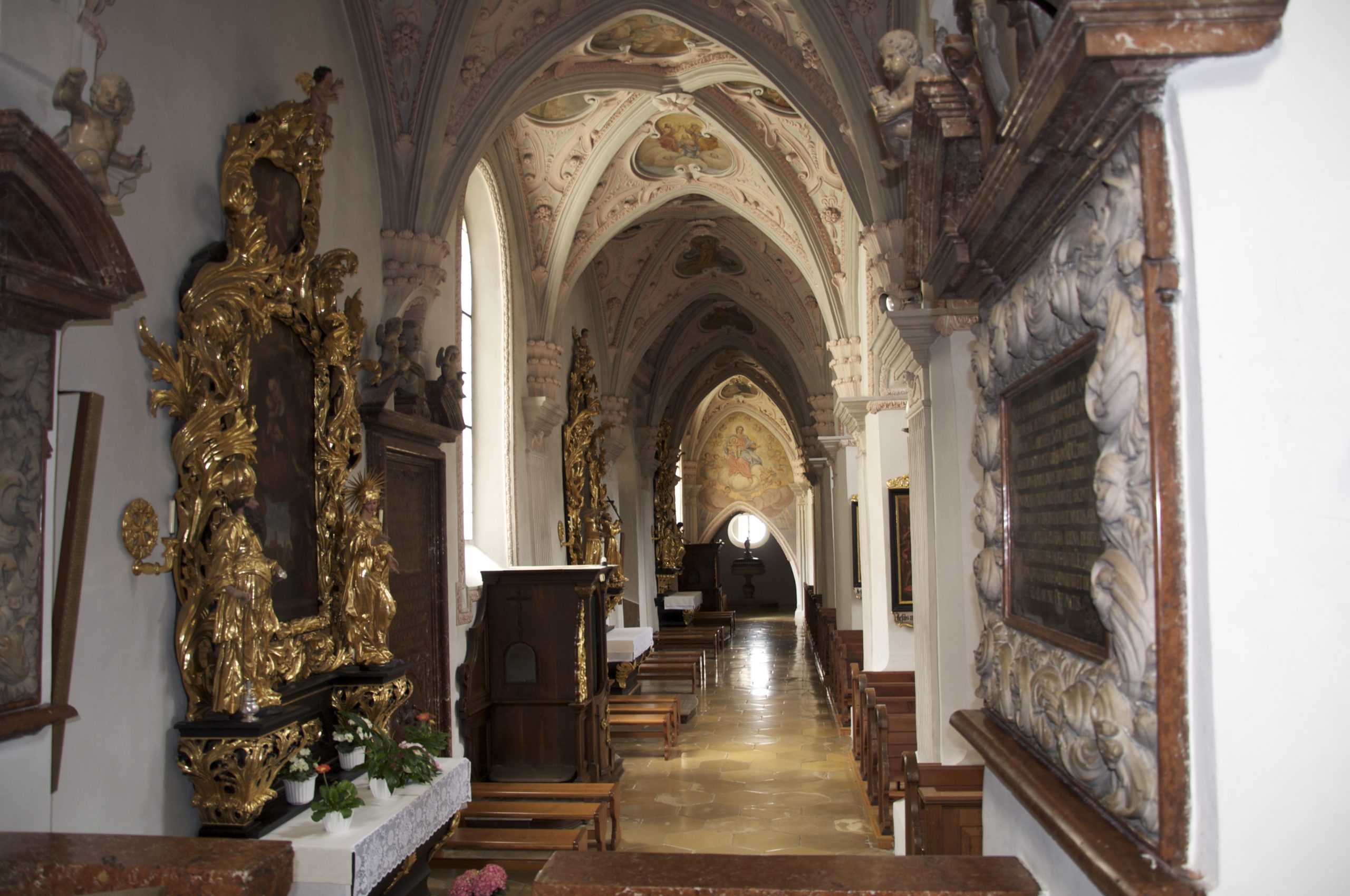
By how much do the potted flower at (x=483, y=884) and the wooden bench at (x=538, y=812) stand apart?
2893 mm

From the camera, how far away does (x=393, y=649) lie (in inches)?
276

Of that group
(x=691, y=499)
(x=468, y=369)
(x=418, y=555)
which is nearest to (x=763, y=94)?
(x=468, y=369)

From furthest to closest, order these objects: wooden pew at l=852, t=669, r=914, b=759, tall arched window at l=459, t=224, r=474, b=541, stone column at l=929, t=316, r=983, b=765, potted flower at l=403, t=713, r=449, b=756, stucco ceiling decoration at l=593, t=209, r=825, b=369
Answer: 1. stucco ceiling decoration at l=593, t=209, r=825, b=369
2. tall arched window at l=459, t=224, r=474, b=541
3. wooden pew at l=852, t=669, r=914, b=759
4. potted flower at l=403, t=713, r=449, b=756
5. stone column at l=929, t=316, r=983, b=765

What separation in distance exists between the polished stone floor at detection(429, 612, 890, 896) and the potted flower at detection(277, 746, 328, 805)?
5.72 feet

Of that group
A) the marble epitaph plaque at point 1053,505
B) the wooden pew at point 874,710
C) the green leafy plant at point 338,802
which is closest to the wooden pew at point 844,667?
the wooden pew at point 874,710

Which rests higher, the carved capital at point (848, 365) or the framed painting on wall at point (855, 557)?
the carved capital at point (848, 365)

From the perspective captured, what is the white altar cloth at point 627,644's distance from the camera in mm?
11430

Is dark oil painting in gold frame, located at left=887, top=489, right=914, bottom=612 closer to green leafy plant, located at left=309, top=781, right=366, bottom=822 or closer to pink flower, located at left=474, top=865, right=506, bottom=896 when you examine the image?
green leafy plant, located at left=309, top=781, right=366, bottom=822

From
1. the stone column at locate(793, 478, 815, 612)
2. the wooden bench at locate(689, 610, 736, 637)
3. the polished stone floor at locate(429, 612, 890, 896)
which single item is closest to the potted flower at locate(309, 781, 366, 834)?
the polished stone floor at locate(429, 612, 890, 896)

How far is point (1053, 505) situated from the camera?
232 cm

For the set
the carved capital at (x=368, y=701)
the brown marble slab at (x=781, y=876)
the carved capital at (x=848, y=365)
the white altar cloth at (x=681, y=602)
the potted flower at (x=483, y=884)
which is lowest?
the white altar cloth at (x=681, y=602)

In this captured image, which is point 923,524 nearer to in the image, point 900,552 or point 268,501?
point 268,501

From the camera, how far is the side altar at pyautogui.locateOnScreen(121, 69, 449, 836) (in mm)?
4270

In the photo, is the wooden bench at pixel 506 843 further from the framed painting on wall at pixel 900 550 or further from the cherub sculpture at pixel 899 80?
the framed painting on wall at pixel 900 550
